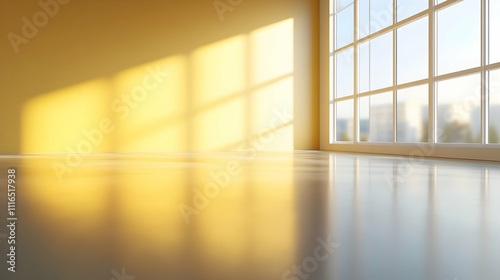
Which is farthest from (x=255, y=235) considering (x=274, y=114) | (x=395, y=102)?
(x=274, y=114)

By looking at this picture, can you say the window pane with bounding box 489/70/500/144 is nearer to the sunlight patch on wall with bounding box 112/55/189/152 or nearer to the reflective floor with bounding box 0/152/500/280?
the reflective floor with bounding box 0/152/500/280

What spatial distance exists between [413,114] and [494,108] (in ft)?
4.92

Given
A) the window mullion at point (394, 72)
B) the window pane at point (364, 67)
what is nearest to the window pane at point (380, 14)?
the window mullion at point (394, 72)

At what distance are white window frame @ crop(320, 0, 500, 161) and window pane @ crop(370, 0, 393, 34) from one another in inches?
4.2

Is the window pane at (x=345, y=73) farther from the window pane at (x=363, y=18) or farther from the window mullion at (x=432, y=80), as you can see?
the window mullion at (x=432, y=80)

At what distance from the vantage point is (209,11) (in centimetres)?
859

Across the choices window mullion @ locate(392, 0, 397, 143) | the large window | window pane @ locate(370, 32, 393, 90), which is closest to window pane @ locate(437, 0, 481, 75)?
the large window

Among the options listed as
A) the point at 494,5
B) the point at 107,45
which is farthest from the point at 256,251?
the point at 107,45

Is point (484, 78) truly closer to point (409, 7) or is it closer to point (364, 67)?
point (409, 7)

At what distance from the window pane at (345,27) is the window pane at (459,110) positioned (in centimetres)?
287

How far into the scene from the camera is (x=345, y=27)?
8258 millimetres

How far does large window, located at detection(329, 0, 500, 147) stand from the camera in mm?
4789

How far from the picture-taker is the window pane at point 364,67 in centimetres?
738

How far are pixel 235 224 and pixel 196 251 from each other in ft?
1.06
